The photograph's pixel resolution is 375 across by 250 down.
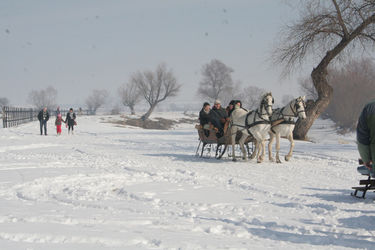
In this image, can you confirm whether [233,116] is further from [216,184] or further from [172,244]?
[172,244]

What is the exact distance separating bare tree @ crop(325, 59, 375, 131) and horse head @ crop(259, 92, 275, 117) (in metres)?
38.9

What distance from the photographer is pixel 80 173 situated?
10.5 m

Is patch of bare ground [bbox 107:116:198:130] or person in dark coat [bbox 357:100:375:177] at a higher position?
person in dark coat [bbox 357:100:375:177]

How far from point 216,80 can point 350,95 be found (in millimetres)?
39977

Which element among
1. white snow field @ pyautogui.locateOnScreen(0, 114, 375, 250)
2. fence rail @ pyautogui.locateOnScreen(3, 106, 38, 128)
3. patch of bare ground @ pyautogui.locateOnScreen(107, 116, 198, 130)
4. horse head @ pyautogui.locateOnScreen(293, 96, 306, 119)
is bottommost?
patch of bare ground @ pyautogui.locateOnScreen(107, 116, 198, 130)

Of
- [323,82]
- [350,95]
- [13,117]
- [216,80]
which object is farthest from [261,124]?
[216,80]

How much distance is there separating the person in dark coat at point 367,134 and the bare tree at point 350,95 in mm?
45993

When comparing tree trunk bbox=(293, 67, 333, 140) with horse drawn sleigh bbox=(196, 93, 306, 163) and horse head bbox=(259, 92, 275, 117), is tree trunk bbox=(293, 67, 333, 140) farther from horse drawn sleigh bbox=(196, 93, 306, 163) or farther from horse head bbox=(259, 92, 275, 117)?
horse head bbox=(259, 92, 275, 117)

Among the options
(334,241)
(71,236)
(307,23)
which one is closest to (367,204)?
(334,241)

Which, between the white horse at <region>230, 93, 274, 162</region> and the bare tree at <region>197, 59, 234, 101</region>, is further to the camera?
the bare tree at <region>197, 59, 234, 101</region>

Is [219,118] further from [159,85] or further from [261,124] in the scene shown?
[159,85]

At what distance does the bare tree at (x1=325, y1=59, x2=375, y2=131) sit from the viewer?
164ft

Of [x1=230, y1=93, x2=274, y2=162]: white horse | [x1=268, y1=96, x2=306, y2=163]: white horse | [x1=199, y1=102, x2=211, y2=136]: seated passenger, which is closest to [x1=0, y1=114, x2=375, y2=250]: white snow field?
[x1=230, y1=93, x2=274, y2=162]: white horse

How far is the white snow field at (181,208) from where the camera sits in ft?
16.4
